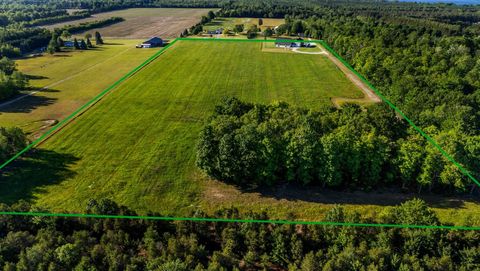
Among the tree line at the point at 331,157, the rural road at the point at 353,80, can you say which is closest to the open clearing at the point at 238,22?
the rural road at the point at 353,80

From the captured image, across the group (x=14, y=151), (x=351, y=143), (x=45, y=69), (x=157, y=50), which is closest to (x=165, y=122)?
(x=14, y=151)

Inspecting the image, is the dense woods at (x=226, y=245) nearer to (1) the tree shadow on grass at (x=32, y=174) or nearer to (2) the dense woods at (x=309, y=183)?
(2) the dense woods at (x=309, y=183)

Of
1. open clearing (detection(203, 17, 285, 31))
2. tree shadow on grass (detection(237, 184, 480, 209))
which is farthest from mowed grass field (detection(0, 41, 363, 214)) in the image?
open clearing (detection(203, 17, 285, 31))

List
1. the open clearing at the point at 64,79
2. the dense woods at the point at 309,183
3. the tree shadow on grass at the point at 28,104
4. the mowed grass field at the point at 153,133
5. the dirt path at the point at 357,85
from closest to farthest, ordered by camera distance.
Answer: the dense woods at the point at 309,183
the mowed grass field at the point at 153,133
the open clearing at the point at 64,79
the tree shadow on grass at the point at 28,104
the dirt path at the point at 357,85

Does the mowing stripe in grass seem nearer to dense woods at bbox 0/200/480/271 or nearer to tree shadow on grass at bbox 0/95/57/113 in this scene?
tree shadow on grass at bbox 0/95/57/113

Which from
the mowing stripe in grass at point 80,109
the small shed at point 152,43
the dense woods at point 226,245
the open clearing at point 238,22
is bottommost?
the dense woods at point 226,245

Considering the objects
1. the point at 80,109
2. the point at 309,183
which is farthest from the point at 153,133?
the point at 309,183
